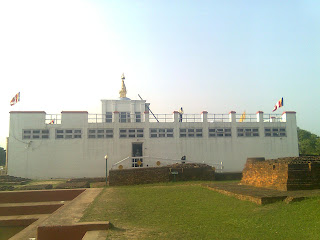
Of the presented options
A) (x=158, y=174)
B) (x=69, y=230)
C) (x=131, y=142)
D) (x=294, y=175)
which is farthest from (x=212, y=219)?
(x=131, y=142)

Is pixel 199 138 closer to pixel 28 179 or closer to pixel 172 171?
pixel 172 171

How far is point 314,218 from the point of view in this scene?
6.16 meters

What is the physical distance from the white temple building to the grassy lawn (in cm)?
1469

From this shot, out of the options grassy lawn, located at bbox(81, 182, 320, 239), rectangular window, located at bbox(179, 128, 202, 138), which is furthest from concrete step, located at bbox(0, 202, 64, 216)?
rectangular window, located at bbox(179, 128, 202, 138)

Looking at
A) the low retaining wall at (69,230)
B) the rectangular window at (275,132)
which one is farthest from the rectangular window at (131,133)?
the low retaining wall at (69,230)

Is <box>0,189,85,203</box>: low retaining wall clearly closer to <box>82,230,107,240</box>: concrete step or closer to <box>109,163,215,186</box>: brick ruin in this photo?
<box>109,163,215,186</box>: brick ruin

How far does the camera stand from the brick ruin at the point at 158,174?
17469 mm

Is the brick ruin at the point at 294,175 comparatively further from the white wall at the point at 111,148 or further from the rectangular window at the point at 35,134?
the rectangular window at the point at 35,134

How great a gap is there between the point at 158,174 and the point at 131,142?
7406 mm

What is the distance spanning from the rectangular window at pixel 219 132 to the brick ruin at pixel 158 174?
719 cm

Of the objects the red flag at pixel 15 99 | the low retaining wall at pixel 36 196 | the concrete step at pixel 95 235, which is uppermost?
the red flag at pixel 15 99

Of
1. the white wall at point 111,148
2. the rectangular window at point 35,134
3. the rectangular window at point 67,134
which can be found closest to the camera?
the white wall at point 111,148

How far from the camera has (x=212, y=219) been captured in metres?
7.07

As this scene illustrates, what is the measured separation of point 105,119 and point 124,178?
1003 cm
